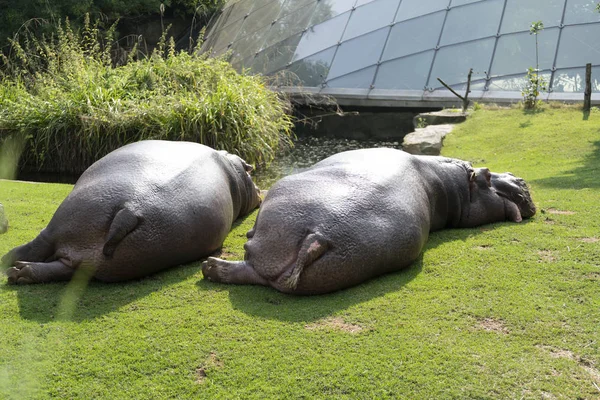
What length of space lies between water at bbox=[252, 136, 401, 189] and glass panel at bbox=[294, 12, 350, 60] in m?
3.55

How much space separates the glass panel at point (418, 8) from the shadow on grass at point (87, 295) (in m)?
12.4

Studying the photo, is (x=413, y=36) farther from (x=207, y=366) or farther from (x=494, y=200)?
(x=207, y=366)

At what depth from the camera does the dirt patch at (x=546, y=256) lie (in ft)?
16.0

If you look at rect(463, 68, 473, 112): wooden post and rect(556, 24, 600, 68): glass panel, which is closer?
rect(463, 68, 473, 112): wooden post

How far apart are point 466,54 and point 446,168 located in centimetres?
965

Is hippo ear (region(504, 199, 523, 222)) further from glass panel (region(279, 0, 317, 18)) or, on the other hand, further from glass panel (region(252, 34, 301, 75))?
glass panel (region(279, 0, 317, 18))

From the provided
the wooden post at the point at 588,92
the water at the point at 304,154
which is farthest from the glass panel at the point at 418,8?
the wooden post at the point at 588,92

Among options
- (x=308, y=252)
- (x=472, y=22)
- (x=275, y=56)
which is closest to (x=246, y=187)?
(x=308, y=252)

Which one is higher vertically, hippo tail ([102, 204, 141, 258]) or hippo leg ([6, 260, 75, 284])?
hippo tail ([102, 204, 141, 258])

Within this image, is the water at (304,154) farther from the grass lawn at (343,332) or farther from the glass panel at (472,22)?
the grass lawn at (343,332)

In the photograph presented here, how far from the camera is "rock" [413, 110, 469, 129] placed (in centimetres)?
1227

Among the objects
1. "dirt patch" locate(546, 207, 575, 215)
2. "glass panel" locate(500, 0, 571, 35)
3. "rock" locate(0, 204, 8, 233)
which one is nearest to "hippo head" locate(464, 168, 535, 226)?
"dirt patch" locate(546, 207, 575, 215)

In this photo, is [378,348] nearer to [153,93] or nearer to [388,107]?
[153,93]

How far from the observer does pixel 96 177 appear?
505 centimetres
